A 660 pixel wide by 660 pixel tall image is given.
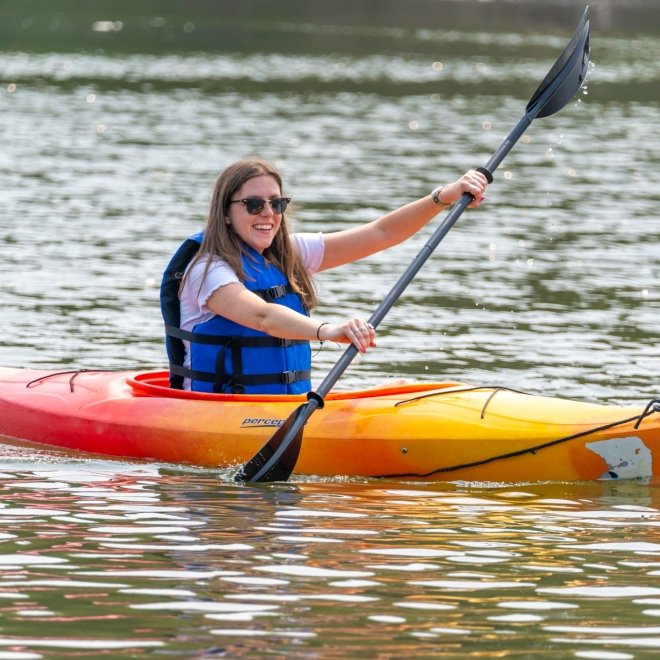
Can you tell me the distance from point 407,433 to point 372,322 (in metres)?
0.51

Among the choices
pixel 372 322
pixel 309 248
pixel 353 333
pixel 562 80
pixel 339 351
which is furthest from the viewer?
pixel 339 351

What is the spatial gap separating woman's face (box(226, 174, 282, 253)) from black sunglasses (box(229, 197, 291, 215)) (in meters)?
0.01

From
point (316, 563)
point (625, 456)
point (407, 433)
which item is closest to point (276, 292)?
point (407, 433)

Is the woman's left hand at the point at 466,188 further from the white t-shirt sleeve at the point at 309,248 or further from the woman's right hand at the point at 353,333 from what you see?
the woman's right hand at the point at 353,333

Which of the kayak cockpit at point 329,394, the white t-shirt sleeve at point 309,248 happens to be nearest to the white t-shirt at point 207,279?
the white t-shirt sleeve at point 309,248

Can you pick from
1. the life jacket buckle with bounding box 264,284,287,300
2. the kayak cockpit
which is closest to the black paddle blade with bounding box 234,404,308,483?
the kayak cockpit

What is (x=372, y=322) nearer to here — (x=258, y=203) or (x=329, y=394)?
(x=329, y=394)

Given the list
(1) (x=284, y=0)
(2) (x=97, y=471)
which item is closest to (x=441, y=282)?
(2) (x=97, y=471)

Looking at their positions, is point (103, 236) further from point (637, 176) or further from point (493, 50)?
point (493, 50)

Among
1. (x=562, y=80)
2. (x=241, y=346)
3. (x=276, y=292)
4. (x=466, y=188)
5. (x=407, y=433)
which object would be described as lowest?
(x=407, y=433)

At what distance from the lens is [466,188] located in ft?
25.5

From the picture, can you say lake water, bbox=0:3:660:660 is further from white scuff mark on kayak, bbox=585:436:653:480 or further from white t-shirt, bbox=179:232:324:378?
white t-shirt, bbox=179:232:324:378

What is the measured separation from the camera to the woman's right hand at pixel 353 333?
7.12m

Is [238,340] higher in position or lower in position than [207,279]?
lower
